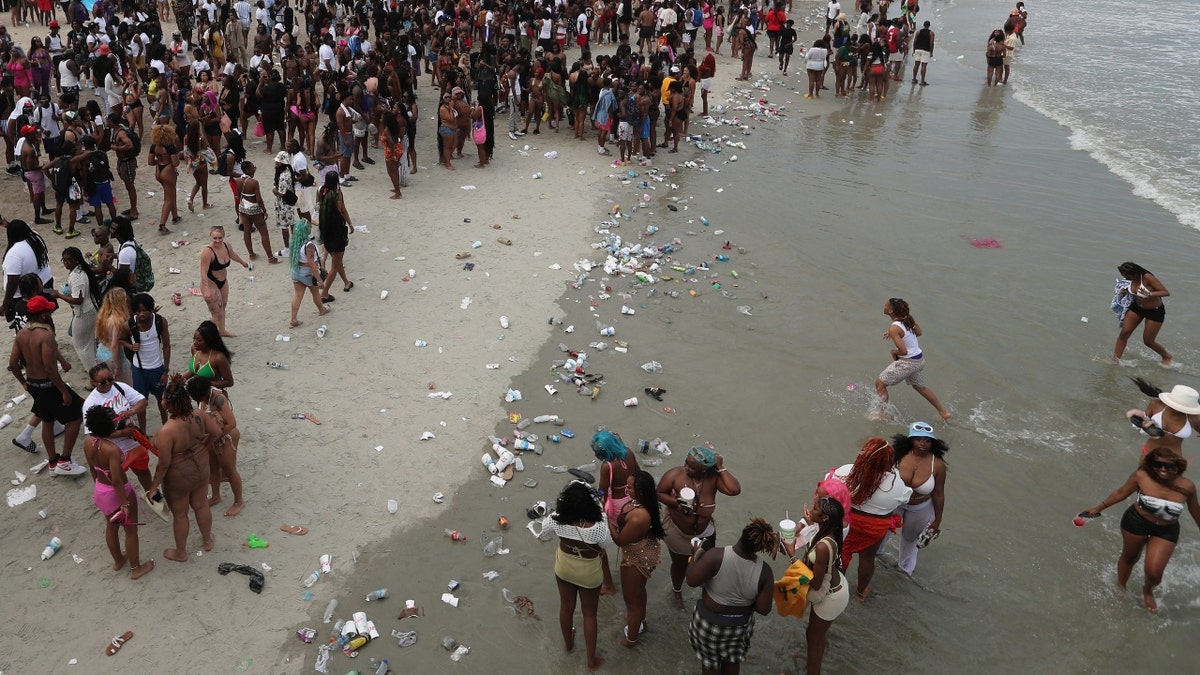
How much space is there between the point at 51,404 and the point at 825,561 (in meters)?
6.46

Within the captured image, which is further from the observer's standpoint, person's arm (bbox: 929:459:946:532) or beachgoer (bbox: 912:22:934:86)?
beachgoer (bbox: 912:22:934:86)

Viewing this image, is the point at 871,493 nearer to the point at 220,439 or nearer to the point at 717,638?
the point at 717,638

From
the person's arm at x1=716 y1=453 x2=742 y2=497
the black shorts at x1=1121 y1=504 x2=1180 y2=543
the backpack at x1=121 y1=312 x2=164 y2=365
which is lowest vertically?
the black shorts at x1=1121 y1=504 x2=1180 y2=543

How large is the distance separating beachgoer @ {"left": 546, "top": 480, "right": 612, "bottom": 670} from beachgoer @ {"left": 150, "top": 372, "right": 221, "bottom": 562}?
280cm

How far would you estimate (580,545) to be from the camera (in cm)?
528

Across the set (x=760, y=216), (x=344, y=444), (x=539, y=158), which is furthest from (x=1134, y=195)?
(x=344, y=444)

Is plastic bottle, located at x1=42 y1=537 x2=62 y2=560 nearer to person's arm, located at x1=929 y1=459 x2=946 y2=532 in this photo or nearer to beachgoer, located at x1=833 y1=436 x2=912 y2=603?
beachgoer, located at x1=833 y1=436 x2=912 y2=603

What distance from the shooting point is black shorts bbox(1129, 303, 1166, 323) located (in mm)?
9305

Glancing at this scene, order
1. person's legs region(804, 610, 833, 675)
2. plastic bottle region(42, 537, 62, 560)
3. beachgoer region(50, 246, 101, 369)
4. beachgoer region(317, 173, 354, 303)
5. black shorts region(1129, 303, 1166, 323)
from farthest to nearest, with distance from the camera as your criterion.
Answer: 1. beachgoer region(317, 173, 354, 303)
2. black shorts region(1129, 303, 1166, 323)
3. beachgoer region(50, 246, 101, 369)
4. plastic bottle region(42, 537, 62, 560)
5. person's legs region(804, 610, 833, 675)

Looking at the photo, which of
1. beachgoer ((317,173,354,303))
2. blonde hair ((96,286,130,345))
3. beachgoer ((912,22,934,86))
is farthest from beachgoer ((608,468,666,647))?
beachgoer ((912,22,934,86))

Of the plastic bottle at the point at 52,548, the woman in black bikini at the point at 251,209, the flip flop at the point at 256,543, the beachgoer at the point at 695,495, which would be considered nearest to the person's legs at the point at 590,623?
the beachgoer at the point at 695,495

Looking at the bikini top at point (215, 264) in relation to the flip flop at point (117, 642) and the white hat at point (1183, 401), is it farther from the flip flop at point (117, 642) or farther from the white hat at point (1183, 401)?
the white hat at point (1183, 401)

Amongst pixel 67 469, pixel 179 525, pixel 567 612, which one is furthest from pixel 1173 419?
pixel 67 469

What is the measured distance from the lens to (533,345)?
32.1ft
